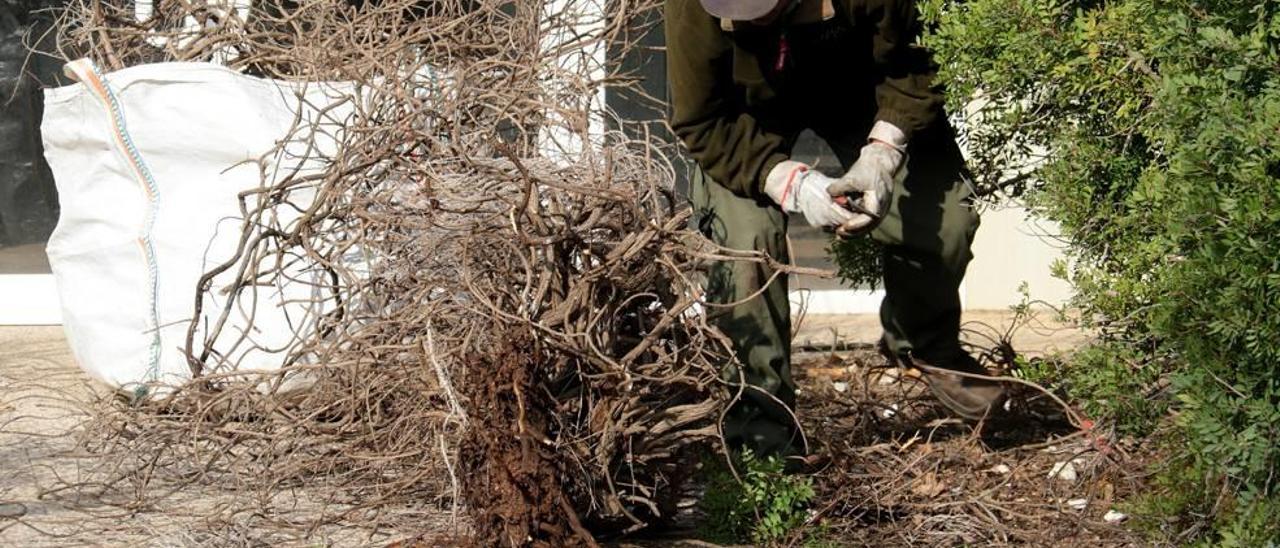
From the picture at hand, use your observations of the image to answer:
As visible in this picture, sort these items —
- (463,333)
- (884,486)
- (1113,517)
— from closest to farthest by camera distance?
1. (463,333)
2. (1113,517)
3. (884,486)

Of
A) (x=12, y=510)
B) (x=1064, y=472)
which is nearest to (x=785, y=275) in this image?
(x=1064, y=472)

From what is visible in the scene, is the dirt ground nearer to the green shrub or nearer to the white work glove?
the green shrub

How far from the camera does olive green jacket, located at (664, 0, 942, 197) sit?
4.44 m

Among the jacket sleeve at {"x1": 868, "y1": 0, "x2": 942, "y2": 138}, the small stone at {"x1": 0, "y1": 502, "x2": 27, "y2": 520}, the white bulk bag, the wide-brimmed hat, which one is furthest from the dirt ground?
the wide-brimmed hat

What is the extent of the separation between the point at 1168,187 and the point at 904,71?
117 centimetres

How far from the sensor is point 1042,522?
4426 mm

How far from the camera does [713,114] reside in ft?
15.0

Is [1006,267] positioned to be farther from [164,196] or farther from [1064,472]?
[164,196]

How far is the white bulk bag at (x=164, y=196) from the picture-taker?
5480mm

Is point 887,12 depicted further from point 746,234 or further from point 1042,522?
point 1042,522

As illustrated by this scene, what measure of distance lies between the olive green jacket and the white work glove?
2.3 inches

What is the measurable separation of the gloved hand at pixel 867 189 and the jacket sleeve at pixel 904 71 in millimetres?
156

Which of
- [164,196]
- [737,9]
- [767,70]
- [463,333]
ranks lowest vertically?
[463,333]

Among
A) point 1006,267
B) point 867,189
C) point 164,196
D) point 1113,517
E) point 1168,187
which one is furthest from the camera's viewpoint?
point 1006,267
